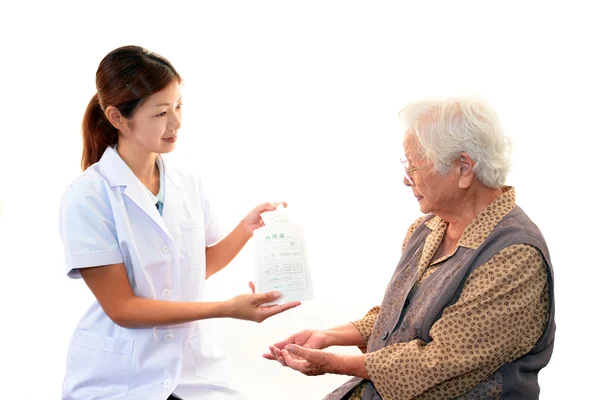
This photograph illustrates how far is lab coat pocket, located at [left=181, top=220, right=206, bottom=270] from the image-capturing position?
1.89m

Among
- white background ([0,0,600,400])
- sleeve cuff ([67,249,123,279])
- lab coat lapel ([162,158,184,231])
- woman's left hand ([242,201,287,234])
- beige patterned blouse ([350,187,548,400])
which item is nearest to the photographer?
beige patterned blouse ([350,187,548,400])

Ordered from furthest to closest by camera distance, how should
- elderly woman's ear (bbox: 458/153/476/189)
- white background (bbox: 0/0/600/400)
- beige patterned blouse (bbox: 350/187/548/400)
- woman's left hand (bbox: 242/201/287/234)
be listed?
white background (bbox: 0/0/600/400)
woman's left hand (bbox: 242/201/287/234)
elderly woman's ear (bbox: 458/153/476/189)
beige patterned blouse (bbox: 350/187/548/400)

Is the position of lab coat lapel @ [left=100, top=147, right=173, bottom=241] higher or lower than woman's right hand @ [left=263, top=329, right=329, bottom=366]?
higher

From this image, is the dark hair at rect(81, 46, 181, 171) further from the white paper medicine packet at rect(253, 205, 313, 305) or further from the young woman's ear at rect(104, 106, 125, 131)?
the white paper medicine packet at rect(253, 205, 313, 305)

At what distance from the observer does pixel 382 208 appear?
2830 millimetres

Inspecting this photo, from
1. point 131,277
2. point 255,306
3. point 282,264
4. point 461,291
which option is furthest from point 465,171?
point 131,277

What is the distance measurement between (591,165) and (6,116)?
229 centimetres

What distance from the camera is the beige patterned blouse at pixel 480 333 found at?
147 centimetres

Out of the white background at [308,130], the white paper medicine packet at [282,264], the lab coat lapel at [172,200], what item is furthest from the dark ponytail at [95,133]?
the white background at [308,130]

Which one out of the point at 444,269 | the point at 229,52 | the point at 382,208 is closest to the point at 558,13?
the point at 382,208

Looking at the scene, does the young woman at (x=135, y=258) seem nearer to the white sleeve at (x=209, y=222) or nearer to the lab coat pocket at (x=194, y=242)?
the lab coat pocket at (x=194, y=242)

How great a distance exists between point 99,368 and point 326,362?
0.57 meters

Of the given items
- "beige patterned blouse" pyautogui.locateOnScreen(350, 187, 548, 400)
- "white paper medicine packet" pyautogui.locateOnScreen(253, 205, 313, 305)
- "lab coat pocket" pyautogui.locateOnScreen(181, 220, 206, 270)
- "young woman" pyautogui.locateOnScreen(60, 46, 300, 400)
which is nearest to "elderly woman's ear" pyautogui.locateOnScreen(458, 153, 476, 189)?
"beige patterned blouse" pyautogui.locateOnScreen(350, 187, 548, 400)

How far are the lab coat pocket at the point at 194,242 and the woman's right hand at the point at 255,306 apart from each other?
0.25 metres
